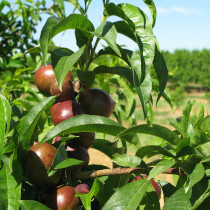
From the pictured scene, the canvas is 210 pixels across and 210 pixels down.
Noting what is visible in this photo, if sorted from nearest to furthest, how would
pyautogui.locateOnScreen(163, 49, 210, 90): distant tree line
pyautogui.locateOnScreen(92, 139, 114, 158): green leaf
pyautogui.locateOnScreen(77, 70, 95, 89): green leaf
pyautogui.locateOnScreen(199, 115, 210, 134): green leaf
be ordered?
pyautogui.locateOnScreen(199, 115, 210, 134): green leaf, pyautogui.locateOnScreen(77, 70, 95, 89): green leaf, pyautogui.locateOnScreen(92, 139, 114, 158): green leaf, pyautogui.locateOnScreen(163, 49, 210, 90): distant tree line

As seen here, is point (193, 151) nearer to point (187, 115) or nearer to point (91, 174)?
point (187, 115)

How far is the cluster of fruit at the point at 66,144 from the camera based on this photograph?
1.95 ft

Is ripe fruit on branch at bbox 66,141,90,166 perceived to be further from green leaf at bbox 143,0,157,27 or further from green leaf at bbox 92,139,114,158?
green leaf at bbox 143,0,157,27

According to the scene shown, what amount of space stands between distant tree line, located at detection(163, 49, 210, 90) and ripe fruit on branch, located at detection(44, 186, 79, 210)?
1996 centimetres

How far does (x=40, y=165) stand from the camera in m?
0.59

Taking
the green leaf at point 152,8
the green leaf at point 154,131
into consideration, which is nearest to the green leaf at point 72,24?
the green leaf at point 152,8

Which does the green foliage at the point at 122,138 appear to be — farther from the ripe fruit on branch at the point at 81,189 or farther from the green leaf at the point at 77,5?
the green leaf at the point at 77,5

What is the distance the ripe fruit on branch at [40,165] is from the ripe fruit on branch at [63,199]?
0.9 inches

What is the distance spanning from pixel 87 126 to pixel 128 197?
0.46 ft

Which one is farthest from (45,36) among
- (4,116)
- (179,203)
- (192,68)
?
(192,68)

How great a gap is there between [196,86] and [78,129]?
23.9 meters

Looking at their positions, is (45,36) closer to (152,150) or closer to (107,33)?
(107,33)

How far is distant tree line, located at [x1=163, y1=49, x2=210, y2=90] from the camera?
21.6m

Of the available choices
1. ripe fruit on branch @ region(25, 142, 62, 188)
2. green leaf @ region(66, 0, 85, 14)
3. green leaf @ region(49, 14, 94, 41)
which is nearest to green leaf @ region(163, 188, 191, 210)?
ripe fruit on branch @ region(25, 142, 62, 188)
